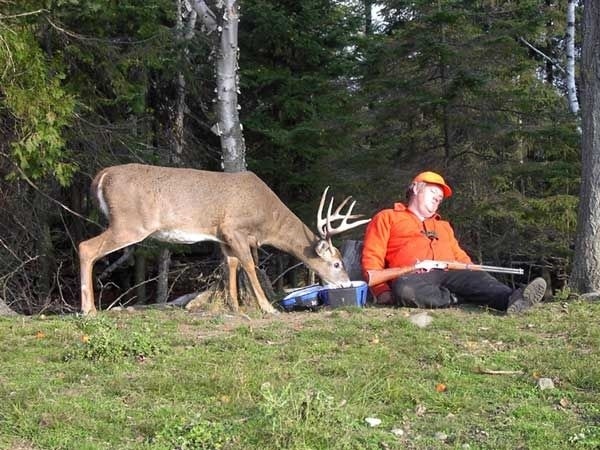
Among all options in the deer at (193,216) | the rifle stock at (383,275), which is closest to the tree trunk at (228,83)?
the deer at (193,216)

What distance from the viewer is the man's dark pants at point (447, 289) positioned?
7.46 meters

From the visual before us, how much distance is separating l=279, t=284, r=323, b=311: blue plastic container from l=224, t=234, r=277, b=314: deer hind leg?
23 centimetres

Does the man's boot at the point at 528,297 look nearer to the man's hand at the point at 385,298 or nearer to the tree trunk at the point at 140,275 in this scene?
the man's hand at the point at 385,298

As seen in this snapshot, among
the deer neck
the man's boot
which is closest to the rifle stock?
the man's boot

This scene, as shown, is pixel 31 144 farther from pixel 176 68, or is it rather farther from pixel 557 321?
pixel 557 321

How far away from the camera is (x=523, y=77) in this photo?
17.8m

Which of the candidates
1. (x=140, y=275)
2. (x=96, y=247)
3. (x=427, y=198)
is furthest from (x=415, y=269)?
(x=140, y=275)

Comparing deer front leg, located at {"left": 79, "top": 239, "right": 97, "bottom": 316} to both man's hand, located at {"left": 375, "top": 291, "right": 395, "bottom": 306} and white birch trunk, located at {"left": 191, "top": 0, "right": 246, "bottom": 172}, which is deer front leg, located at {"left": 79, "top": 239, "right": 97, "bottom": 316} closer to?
white birch trunk, located at {"left": 191, "top": 0, "right": 246, "bottom": 172}

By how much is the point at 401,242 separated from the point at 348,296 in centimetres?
86

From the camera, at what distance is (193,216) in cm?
855

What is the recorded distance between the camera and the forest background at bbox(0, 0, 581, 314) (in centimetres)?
1041

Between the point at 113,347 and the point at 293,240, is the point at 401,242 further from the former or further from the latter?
the point at 113,347

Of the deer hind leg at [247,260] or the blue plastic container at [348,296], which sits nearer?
the blue plastic container at [348,296]

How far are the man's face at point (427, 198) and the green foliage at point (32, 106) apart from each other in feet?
14.7
